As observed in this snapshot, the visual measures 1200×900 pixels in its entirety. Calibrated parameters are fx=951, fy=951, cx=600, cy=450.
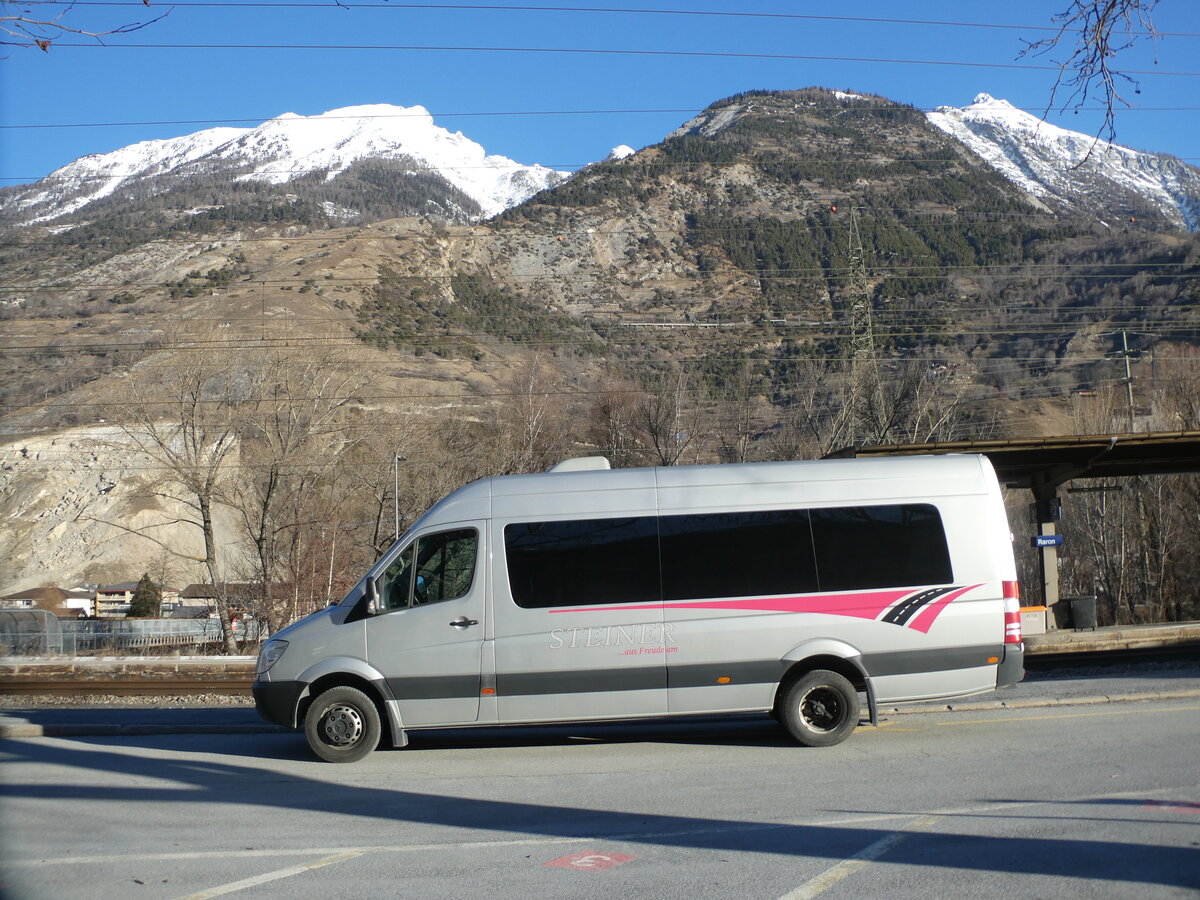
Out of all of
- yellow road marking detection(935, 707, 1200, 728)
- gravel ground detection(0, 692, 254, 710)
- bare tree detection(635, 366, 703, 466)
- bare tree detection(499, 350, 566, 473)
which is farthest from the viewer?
bare tree detection(635, 366, 703, 466)

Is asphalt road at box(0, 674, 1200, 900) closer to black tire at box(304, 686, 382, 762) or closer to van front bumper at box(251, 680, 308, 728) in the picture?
black tire at box(304, 686, 382, 762)

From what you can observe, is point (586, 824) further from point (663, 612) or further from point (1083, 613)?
point (1083, 613)

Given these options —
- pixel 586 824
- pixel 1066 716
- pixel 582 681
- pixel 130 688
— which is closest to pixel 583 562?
pixel 582 681

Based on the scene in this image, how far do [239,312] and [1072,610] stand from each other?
71.0 m

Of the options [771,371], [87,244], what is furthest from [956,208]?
[87,244]

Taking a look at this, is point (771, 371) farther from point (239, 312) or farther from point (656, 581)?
point (656, 581)

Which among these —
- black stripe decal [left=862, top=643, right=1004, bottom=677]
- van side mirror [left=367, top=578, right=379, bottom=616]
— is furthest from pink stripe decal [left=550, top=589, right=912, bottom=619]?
van side mirror [left=367, top=578, right=379, bottom=616]

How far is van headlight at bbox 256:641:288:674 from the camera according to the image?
9.50 metres

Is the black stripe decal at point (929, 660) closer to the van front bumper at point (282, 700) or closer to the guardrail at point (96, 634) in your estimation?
the van front bumper at point (282, 700)

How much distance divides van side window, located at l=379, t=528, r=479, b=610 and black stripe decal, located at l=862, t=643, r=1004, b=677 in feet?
13.4

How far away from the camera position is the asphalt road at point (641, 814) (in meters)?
5.67

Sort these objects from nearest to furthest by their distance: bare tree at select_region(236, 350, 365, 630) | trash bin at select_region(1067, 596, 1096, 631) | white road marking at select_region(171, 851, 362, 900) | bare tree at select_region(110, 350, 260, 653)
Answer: white road marking at select_region(171, 851, 362, 900), trash bin at select_region(1067, 596, 1096, 631), bare tree at select_region(110, 350, 260, 653), bare tree at select_region(236, 350, 365, 630)

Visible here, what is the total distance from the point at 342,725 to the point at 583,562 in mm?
2868

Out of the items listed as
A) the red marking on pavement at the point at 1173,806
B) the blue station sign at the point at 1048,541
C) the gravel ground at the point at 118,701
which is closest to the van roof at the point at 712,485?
the red marking on pavement at the point at 1173,806
